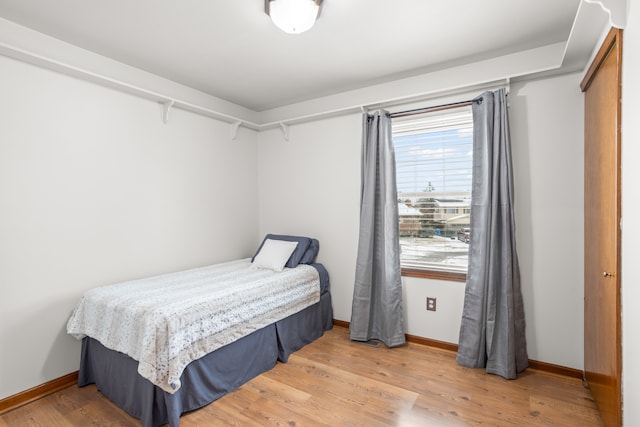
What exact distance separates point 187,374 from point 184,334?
0.27 metres

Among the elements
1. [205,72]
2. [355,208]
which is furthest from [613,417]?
[205,72]

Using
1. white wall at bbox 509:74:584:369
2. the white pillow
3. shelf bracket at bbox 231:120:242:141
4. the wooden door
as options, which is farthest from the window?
shelf bracket at bbox 231:120:242:141

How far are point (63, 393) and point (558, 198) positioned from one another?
3.81 m

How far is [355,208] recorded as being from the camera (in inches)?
129

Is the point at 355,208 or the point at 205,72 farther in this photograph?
the point at 355,208

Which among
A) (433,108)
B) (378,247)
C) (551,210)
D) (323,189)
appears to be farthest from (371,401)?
(433,108)

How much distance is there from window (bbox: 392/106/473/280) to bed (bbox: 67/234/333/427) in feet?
3.78

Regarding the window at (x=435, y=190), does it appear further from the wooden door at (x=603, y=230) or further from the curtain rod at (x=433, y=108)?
the wooden door at (x=603, y=230)

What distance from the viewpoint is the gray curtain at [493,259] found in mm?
2414

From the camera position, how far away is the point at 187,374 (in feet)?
6.57

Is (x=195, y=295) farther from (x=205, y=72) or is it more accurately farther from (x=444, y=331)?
(x=444, y=331)

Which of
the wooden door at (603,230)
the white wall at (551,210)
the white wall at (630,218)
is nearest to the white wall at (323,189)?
the white wall at (551,210)

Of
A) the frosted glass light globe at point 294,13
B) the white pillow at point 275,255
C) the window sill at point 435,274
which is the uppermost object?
the frosted glass light globe at point 294,13

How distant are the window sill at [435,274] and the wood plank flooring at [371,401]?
Answer: 2.20 feet
